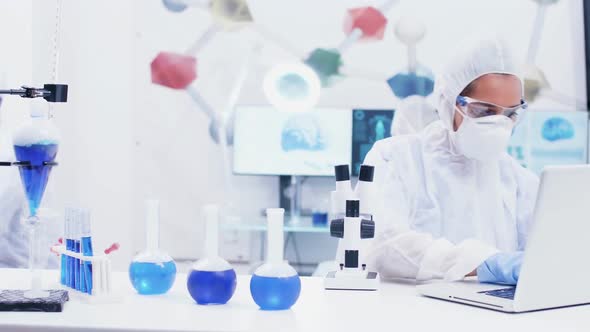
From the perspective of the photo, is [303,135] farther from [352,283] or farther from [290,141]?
[352,283]

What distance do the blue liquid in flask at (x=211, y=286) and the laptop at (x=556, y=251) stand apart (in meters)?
0.44

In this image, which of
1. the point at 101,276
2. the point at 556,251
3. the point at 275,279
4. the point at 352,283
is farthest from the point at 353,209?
the point at 101,276

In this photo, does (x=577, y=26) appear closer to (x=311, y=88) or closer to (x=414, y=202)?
(x=311, y=88)

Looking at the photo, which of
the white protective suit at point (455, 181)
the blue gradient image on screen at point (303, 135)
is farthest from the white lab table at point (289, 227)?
the white protective suit at point (455, 181)

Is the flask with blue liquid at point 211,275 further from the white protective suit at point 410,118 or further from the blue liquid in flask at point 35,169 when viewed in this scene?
the white protective suit at point 410,118

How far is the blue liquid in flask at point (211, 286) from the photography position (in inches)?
53.1

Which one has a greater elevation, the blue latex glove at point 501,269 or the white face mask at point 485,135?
the white face mask at point 485,135

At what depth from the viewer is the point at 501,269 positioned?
1.55 m

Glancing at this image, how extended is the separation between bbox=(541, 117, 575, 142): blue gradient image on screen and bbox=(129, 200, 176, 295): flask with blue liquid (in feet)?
9.88

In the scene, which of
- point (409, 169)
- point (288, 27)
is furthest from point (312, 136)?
point (409, 169)

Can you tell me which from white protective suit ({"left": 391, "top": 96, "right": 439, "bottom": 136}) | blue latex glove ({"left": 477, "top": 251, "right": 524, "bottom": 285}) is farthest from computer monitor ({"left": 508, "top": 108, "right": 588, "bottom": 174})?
blue latex glove ({"left": 477, "top": 251, "right": 524, "bottom": 285})

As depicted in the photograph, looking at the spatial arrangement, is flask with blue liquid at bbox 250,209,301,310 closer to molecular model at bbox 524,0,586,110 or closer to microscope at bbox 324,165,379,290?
microscope at bbox 324,165,379,290

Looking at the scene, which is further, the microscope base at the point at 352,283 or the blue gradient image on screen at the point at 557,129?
the blue gradient image on screen at the point at 557,129

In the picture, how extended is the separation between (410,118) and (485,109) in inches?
24.5
